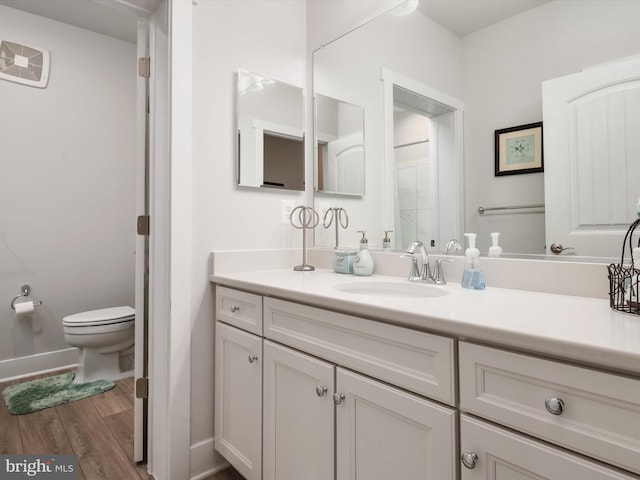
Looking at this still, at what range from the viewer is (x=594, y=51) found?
1.06m

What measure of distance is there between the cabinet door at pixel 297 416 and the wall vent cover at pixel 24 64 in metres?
2.87

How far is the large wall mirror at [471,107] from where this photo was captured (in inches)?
40.9

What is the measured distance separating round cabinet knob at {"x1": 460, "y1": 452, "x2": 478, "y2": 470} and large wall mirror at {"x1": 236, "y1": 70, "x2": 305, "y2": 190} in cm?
137

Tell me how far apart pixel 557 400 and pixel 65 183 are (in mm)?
3356

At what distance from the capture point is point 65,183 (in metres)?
2.85

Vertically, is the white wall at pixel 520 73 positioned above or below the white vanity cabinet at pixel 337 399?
above

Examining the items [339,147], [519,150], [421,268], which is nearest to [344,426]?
[421,268]

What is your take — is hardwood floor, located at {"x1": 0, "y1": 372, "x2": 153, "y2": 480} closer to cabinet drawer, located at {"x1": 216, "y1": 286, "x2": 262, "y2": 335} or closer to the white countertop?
cabinet drawer, located at {"x1": 216, "y1": 286, "x2": 262, "y2": 335}

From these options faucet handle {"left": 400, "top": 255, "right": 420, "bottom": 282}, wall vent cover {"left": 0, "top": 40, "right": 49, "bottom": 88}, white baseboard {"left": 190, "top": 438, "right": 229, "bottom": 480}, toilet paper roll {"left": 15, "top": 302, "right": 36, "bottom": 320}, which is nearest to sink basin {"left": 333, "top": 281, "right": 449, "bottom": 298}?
faucet handle {"left": 400, "top": 255, "right": 420, "bottom": 282}

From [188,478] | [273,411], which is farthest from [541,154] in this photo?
[188,478]

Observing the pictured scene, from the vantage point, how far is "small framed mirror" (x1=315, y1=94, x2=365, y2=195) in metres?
1.80

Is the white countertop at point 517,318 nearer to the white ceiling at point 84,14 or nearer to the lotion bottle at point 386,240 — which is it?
the lotion bottle at point 386,240

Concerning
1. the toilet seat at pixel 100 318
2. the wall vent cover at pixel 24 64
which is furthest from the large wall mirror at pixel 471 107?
the wall vent cover at pixel 24 64

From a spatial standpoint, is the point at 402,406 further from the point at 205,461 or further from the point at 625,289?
the point at 205,461
